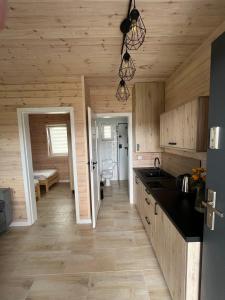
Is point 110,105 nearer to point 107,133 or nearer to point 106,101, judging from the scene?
point 106,101

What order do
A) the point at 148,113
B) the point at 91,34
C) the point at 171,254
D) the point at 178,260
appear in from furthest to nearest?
1. the point at 148,113
2. the point at 91,34
3. the point at 171,254
4. the point at 178,260

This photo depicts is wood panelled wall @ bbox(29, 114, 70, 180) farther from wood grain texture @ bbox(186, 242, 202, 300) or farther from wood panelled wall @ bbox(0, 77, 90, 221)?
wood grain texture @ bbox(186, 242, 202, 300)

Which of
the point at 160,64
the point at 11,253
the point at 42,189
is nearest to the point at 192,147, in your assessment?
the point at 160,64

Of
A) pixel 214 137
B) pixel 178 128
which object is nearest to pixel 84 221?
pixel 178 128

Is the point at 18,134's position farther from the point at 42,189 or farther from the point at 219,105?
the point at 219,105

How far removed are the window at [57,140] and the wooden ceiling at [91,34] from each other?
3.27m

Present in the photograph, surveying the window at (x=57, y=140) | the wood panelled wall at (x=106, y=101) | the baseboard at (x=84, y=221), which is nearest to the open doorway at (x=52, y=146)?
the window at (x=57, y=140)

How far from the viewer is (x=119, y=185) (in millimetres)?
5168

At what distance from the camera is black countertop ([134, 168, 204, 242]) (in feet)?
4.10

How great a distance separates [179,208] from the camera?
1.63 m

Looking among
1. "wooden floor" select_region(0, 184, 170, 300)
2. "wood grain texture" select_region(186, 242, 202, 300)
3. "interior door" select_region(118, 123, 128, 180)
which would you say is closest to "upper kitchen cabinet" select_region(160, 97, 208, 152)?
"wood grain texture" select_region(186, 242, 202, 300)

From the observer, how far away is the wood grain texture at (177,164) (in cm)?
228

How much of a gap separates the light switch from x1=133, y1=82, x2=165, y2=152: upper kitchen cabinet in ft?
7.36

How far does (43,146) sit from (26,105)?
3.23 metres
